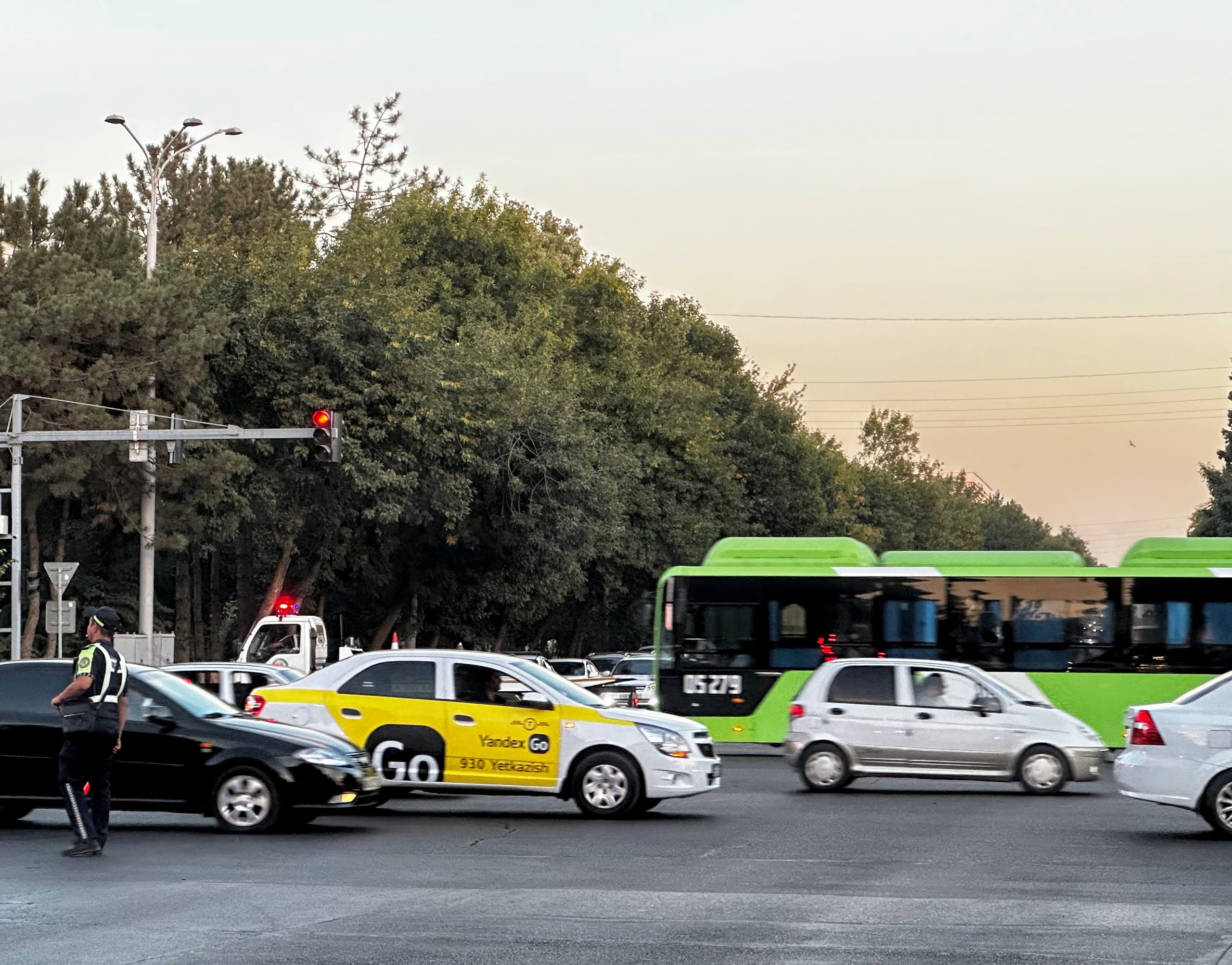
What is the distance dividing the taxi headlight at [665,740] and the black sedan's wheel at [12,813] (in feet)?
18.1

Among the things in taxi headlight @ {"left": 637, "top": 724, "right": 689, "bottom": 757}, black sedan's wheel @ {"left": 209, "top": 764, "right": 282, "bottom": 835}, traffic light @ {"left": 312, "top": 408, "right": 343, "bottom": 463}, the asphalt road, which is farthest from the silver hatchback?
traffic light @ {"left": 312, "top": 408, "right": 343, "bottom": 463}

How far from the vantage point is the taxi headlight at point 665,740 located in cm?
1702

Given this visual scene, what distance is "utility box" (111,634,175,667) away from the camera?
35469 millimetres

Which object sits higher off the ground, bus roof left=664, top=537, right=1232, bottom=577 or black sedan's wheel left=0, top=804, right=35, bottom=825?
bus roof left=664, top=537, right=1232, bottom=577

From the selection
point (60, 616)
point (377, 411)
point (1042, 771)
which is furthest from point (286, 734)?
point (377, 411)

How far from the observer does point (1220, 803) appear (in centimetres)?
1542

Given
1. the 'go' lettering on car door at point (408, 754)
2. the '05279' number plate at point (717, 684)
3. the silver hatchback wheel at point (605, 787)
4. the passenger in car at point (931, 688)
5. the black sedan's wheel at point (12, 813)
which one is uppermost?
the passenger in car at point (931, 688)

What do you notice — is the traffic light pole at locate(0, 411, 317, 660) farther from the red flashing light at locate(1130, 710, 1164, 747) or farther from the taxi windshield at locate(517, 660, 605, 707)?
the red flashing light at locate(1130, 710, 1164, 747)

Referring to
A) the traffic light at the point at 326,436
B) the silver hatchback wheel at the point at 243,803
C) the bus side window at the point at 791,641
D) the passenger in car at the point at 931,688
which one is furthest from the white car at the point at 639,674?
the silver hatchback wheel at the point at 243,803

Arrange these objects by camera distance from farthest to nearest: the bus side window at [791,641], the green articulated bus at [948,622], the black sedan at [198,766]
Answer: the bus side window at [791,641] < the green articulated bus at [948,622] < the black sedan at [198,766]

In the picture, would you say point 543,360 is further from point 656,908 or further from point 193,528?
Result: point 656,908

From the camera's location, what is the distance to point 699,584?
28.3 metres

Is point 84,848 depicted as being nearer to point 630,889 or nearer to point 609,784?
point 630,889

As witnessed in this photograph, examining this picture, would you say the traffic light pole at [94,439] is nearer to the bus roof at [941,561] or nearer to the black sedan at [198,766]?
the bus roof at [941,561]
